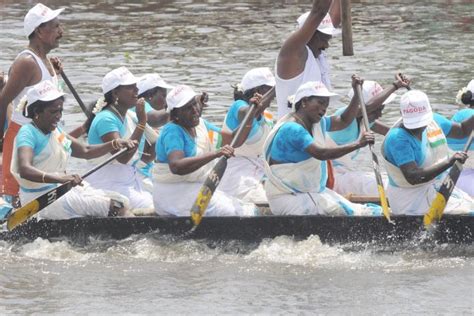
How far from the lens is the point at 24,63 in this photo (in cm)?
1166

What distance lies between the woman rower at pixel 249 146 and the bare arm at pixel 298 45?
0.72 m

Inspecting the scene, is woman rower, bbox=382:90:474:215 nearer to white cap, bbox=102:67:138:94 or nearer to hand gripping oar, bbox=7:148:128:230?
white cap, bbox=102:67:138:94

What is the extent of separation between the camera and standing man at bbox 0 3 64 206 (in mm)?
11656

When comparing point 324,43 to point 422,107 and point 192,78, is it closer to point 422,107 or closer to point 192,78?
point 422,107

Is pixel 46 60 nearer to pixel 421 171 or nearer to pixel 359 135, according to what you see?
pixel 359 135

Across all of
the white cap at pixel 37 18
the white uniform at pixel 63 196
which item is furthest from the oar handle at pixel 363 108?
the white cap at pixel 37 18

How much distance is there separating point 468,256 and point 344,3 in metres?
2.48

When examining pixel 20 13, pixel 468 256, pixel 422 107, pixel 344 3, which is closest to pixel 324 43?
pixel 344 3

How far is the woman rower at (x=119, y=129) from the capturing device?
461 inches

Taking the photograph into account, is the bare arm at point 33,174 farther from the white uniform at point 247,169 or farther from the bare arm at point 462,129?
the bare arm at point 462,129

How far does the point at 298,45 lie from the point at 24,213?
268 centimetres

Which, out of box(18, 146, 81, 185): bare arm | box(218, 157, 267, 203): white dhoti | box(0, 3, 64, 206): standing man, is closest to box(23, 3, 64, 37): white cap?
box(0, 3, 64, 206): standing man

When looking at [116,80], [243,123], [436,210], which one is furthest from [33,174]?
[436,210]

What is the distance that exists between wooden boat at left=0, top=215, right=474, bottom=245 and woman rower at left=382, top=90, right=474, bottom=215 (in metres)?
0.33
